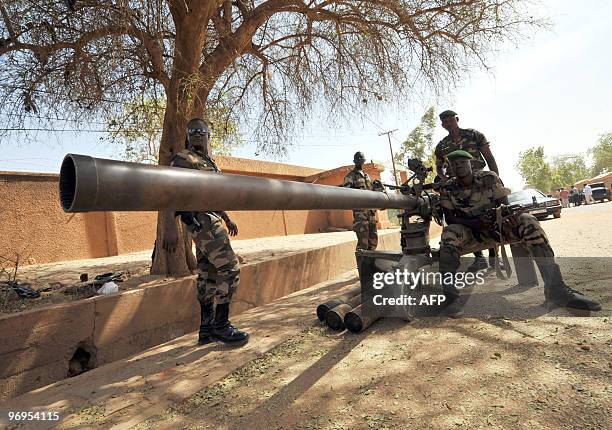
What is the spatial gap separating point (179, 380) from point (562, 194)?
93.8 ft

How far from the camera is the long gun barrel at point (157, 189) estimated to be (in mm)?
853

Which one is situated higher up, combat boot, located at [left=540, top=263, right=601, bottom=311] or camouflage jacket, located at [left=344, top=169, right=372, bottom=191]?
camouflage jacket, located at [left=344, top=169, right=372, bottom=191]

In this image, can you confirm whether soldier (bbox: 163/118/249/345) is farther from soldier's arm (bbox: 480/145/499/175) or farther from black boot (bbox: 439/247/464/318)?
soldier's arm (bbox: 480/145/499/175)

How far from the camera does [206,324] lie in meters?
2.85

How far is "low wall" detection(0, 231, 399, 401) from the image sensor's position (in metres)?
2.39

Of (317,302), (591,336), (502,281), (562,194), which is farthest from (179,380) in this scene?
(562,194)

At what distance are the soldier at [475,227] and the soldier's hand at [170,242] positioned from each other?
2777 mm

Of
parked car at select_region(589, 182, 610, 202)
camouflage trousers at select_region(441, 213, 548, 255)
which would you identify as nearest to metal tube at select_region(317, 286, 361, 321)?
camouflage trousers at select_region(441, 213, 548, 255)

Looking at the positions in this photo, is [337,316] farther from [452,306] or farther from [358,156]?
[358,156]

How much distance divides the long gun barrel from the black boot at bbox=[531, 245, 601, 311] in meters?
2.18

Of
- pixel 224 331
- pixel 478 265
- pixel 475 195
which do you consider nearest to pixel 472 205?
pixel 475 195

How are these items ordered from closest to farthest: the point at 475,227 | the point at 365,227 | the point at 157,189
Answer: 1. the point at 157,189
2. the point at 475,227
3. the point at 365,227

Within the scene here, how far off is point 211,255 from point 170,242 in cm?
137
